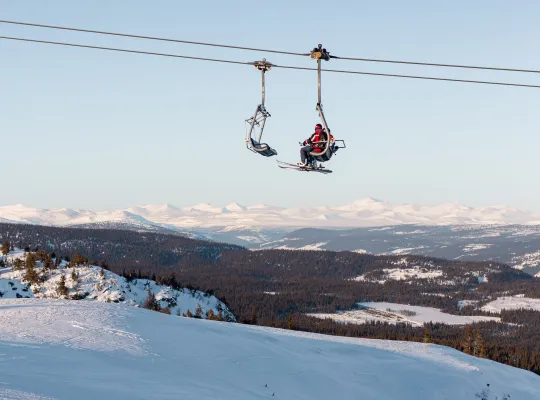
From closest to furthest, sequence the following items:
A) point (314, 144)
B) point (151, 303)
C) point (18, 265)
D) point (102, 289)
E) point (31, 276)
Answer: point (314, 144)
point (151, 303)
point (102, 289)
point (31, 276)
point (18, 265)

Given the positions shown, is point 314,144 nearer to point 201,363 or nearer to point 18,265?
point 201,363

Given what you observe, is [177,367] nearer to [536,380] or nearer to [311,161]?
[311,161]

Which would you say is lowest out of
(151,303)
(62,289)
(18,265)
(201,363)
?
(151,303)

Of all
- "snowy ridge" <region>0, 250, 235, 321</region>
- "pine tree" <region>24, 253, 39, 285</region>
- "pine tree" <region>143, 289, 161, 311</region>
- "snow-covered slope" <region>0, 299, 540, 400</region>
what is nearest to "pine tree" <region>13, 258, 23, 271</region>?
"snowy ridge" <region>0, 250, 235, 321</region>

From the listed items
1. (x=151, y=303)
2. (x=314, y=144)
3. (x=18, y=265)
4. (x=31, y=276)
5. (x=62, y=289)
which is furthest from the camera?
(x=18, y=265)

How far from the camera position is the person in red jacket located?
27.1 metres

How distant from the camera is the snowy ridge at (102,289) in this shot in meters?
129

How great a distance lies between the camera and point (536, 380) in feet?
187

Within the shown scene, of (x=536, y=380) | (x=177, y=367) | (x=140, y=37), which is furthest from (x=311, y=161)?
(x=536, y=380)

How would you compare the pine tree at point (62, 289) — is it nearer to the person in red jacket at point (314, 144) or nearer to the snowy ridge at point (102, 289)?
the snowy ridge at point (102, 289)

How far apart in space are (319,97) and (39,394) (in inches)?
569

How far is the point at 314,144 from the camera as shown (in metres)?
27.3

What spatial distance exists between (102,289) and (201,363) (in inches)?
4000

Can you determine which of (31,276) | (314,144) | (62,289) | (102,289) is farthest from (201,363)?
(31,276)
